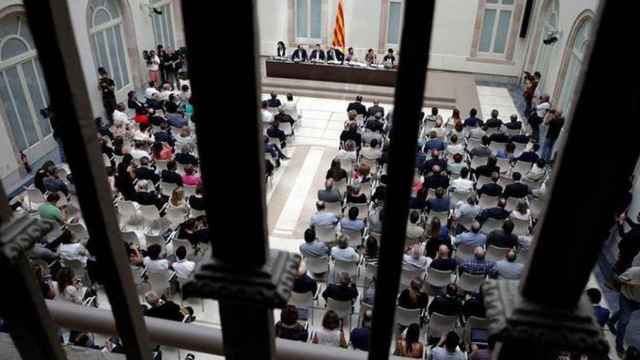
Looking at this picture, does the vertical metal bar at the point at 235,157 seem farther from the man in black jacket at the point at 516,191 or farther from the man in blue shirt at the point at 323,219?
the man in black jacket at the point at 516,191

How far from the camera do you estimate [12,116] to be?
11.1m

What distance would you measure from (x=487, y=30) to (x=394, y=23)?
3.40 metres

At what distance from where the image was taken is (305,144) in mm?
13188

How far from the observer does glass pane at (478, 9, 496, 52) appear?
18.4m

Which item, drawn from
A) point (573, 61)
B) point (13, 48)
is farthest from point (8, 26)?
point (573, 61)

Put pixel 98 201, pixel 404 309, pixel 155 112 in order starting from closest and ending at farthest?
pixel 98 201
pixel 404 309
pixel 155 112

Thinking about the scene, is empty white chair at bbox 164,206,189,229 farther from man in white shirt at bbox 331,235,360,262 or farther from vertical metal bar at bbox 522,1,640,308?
vertical metal bar at bbox 522,1,640,308

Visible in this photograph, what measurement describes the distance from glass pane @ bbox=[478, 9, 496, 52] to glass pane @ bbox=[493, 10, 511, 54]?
0.24m

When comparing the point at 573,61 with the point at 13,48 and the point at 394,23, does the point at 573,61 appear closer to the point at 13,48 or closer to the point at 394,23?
the point at 394,23

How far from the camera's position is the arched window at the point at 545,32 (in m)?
15.8

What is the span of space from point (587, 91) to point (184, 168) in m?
9.44

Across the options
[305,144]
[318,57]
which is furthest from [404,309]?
[318,57]

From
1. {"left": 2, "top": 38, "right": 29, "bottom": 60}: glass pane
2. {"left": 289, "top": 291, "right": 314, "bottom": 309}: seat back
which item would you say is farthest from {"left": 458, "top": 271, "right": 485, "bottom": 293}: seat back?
{"left": 2, "top": 38, "right": 29, "bottom": 60}: glass pane

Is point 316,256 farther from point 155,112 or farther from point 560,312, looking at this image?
point 155,112
